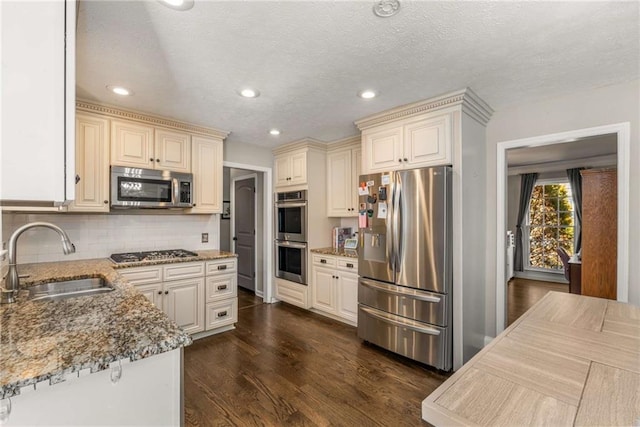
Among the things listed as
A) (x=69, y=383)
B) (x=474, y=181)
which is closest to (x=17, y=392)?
(x=69, y=383)

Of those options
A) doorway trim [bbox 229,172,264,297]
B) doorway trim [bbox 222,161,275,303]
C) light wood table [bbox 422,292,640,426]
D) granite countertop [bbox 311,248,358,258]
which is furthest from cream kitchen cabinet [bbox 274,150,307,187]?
light wood table [bbox 422,292,640,426]

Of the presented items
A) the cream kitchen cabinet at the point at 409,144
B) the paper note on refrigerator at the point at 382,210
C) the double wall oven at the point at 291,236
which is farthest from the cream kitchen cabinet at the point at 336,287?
the cream kitchen cabinet at the point at 409,144

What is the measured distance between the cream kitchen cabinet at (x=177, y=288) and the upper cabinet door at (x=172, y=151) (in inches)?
41.9

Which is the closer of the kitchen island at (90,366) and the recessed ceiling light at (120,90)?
the kitchen island at (90,366)

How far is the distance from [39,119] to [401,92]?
Answer: 2313 mm

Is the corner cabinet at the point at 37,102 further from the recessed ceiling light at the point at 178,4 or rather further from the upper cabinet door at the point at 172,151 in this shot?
the upper cabinet door at the point at 172,151

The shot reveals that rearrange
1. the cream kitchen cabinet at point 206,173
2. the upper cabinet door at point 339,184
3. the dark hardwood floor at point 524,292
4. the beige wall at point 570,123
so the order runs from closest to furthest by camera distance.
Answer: the beige wall at point 570,123, the cream kitchen cabinet at point 206,173, the upper cabinet door at point 339,184, the dark hardwood floor at point 524,292

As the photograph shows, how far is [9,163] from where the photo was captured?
29.7 inches

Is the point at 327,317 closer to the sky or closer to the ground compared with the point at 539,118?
closer to the ground

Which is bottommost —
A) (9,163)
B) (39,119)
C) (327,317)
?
(327,317)

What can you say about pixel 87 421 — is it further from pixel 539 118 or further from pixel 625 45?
pixel 539 118

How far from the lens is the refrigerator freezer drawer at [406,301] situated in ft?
7.93

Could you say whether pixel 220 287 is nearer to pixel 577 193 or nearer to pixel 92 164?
pixel 92 164

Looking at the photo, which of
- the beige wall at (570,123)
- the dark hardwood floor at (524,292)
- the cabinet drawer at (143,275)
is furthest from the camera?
the dark hardwood floor at (524,292)
